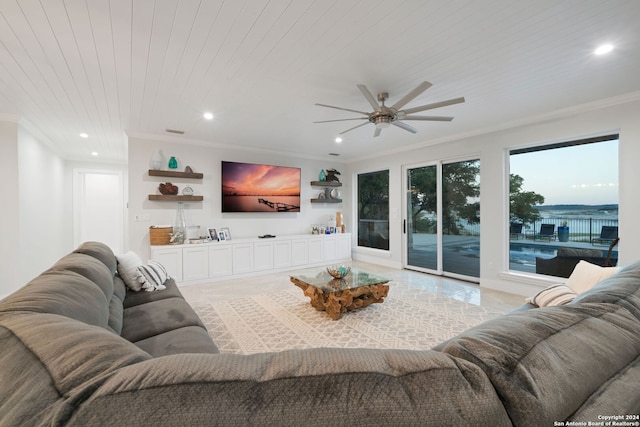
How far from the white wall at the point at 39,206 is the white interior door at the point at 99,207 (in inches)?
10.4

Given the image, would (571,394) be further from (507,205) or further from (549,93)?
(507,205)

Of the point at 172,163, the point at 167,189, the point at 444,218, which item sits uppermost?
the point at 172,163

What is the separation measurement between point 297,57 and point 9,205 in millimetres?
4438

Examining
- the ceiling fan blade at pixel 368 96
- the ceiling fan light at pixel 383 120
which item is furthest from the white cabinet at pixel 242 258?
the ceiling fan blade at pixel 368 96

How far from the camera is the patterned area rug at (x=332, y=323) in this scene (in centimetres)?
256

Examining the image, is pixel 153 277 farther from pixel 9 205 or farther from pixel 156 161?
pixel 9 205

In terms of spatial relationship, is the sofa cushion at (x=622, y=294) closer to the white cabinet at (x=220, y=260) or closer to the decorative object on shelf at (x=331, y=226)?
the white cabinet at (x=220, y=260)

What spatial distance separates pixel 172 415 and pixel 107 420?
0.31 feet

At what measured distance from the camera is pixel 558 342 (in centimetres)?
66

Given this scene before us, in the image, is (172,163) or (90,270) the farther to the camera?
(172,163)

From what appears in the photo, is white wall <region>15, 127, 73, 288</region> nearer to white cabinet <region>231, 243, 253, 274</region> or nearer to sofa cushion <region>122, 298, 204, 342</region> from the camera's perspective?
white cabinet <region>231, 243, 253, 274</region>

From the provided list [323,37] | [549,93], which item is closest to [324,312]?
[323,37]

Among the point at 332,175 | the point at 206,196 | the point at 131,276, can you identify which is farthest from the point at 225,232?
the point at 332,175

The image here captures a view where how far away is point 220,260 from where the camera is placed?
15.8ft
